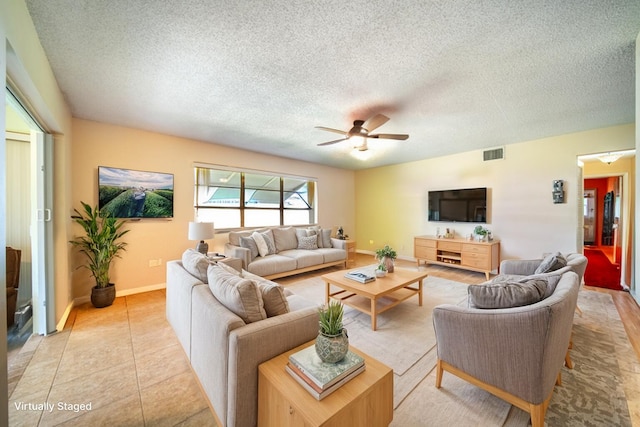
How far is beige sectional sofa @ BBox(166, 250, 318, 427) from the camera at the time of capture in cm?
121

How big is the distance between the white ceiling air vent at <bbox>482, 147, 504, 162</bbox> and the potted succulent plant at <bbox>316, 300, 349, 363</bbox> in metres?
5.02

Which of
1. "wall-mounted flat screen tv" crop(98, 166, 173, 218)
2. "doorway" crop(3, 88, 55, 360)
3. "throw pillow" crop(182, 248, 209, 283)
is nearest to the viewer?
"throw pillow" crop(182, 248, 209, 283)

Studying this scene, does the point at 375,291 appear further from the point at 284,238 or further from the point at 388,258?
the point at 284,238

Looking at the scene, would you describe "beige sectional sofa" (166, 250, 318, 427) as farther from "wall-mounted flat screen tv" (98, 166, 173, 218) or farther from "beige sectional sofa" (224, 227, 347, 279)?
"wall-mounted flat screen tv" (98, 166, 173, 218)

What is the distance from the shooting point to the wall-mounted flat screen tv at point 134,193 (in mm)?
3401

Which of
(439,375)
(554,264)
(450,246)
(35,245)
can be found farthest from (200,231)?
(450,246)

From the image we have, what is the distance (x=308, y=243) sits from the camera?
502 cm

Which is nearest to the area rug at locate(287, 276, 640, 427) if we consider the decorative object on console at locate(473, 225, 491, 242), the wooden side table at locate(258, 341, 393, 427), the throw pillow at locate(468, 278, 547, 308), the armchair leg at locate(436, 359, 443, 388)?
the armchair leg at locate(436, 359, 443, 388)

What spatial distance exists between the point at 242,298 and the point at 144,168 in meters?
3.50

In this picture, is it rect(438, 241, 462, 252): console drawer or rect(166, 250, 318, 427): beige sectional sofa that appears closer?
rect(166, 250, 318, 427): beige sectional sofa

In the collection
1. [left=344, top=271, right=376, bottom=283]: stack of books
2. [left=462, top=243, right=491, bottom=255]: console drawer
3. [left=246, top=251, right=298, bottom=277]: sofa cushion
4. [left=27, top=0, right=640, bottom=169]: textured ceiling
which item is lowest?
[left=246, top=251, right=298, bottom=277]: sofa cushion

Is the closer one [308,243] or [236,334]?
[236,334]

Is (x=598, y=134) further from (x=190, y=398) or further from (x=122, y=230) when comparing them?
(x=122, y=230)

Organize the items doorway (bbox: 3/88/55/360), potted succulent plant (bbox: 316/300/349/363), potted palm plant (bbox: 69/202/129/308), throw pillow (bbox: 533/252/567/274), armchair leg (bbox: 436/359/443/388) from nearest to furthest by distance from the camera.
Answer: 1. potted succulent plant (bbox: 316/300/349/363)
2. armchair leg (bbox: 436/359/443/388)
3. throw pillow (bbox: 533/252/567/274)
4. doorway (bbox: 3/88/55/360)
5. potted palm plant (bbox: 69/202/129/308)
